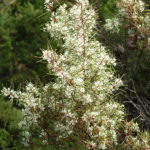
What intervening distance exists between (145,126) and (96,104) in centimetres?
149

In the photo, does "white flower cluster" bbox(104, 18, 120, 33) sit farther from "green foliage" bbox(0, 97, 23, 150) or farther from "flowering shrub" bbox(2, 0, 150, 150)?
"green foliage" bbox(0, 97, 23, 150)

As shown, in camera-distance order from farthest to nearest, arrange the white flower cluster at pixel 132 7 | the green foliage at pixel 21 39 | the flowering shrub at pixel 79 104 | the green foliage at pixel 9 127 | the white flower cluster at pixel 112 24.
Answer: the green foliage at pixel 21 39
the green foliage at pixel 9 127
the white flower cluster at pixel 112 24
the white flower cluster at pixel 132 7
the flowering shrub at pixel 79 104

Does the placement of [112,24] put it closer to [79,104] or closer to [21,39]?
[79,104]

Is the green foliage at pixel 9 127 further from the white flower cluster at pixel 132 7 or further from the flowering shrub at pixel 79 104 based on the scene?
the white flower cluster at pixel 132 7

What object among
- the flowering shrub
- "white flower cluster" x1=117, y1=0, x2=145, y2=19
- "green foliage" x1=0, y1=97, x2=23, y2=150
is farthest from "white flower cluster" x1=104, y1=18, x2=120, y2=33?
"green foliage" x1=0, y1=97, x2=23, y2=150

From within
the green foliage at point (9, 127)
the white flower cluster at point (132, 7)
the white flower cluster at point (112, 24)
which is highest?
the white flower cluster at point (132, 7)

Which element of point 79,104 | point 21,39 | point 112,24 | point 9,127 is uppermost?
point 21,39

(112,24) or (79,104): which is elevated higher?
(112,24)

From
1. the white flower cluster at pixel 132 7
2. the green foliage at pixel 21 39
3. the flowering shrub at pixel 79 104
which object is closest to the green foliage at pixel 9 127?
the green foliage at pixel 21 39

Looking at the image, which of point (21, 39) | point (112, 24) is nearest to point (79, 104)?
point (112, 24)

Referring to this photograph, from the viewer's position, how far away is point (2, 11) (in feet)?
29.2

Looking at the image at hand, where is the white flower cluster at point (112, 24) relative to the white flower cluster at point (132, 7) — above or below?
below

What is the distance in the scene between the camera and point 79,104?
412 centimetres

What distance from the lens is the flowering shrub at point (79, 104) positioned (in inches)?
156
